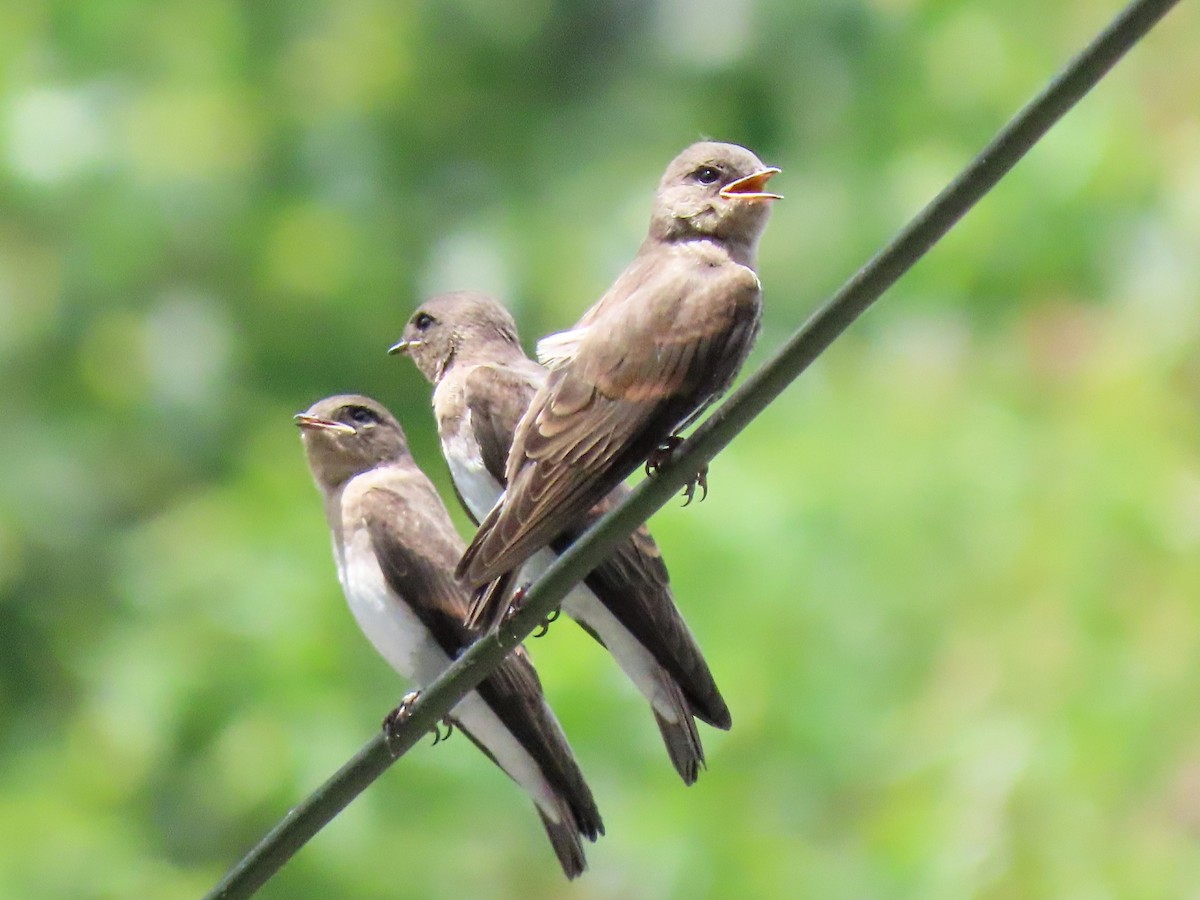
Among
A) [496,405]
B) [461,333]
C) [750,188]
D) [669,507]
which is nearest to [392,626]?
[496,405]

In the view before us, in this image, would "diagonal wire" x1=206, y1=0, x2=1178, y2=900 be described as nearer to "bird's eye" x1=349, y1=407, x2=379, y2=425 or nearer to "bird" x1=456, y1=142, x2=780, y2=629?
"bird" x1=456, y1=142, x2=780, y2=629

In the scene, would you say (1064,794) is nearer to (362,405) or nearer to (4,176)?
(362,405)

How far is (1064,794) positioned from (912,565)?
3.89ft

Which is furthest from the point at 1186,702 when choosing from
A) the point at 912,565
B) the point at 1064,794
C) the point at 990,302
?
the point at 990,302

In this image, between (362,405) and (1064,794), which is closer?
(362,405)

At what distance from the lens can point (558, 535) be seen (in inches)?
163

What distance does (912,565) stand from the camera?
7273 mm

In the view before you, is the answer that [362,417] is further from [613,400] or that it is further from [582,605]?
[613,400]

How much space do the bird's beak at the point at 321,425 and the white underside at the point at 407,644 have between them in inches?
14.5

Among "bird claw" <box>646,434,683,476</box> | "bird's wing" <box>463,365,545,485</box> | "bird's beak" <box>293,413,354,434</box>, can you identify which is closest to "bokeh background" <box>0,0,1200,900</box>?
"bird's beak" <box>293,413,354,434</box>

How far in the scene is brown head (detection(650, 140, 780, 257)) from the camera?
4551 millimetres

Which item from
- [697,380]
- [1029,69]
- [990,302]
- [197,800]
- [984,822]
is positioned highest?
[697,380]

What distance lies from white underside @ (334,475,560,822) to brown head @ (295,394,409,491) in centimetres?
35

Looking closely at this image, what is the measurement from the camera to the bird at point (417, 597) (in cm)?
461
